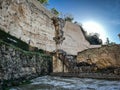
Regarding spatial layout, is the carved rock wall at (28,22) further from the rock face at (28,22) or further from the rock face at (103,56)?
the rock face at (103,56)

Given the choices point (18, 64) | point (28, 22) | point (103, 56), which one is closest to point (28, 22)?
point (28, 22)

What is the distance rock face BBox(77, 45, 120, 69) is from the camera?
8016 millimetres

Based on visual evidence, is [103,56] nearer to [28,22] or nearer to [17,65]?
[17,65]

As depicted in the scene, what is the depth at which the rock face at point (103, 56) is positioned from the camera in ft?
26.3

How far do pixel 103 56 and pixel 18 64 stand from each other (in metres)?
3.59

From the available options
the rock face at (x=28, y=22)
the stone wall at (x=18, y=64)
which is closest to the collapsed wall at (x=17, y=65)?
the stone wall at (x=18, y=64)

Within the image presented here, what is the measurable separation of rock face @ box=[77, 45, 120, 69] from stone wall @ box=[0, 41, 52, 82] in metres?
2.02

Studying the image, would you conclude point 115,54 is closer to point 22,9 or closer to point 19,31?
point 19,31

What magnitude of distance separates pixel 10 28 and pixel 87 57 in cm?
565

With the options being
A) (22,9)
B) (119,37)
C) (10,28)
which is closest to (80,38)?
(119,37)

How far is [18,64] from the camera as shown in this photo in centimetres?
673

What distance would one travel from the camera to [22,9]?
46.6 feet

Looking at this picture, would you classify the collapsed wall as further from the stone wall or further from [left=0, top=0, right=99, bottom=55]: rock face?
[left=0, top=0, right=99, bottom=55]: rock face

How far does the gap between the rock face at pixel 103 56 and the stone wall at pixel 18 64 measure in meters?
2.02
